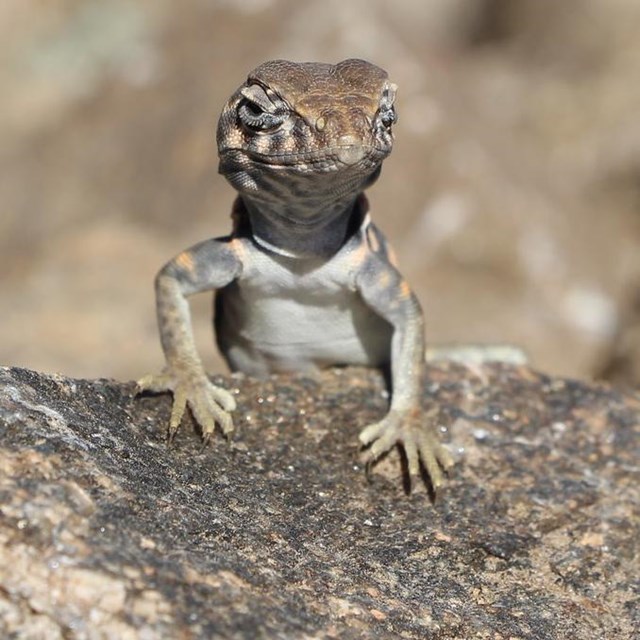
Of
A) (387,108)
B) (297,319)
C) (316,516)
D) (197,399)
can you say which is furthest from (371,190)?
(316,516)

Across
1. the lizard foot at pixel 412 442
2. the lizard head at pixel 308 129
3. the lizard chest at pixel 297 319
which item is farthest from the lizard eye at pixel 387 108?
the lizard foot at pixel 412 442

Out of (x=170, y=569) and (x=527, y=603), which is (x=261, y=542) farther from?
(x=527, y=603)

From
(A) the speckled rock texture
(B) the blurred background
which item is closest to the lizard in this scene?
(A) the speckled rock texture

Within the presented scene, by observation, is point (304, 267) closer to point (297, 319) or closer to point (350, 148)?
point (297, 319)

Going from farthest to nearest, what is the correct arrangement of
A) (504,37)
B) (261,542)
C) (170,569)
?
1. (504,37)
2. (261,542)
3. (170,569)

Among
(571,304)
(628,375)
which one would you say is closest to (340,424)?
(628,375)

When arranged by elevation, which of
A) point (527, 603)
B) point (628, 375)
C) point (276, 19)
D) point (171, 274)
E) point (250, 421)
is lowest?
point (628, 375)

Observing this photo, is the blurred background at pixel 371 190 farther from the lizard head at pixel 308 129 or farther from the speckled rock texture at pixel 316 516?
the lizard head at pixel 308 129
